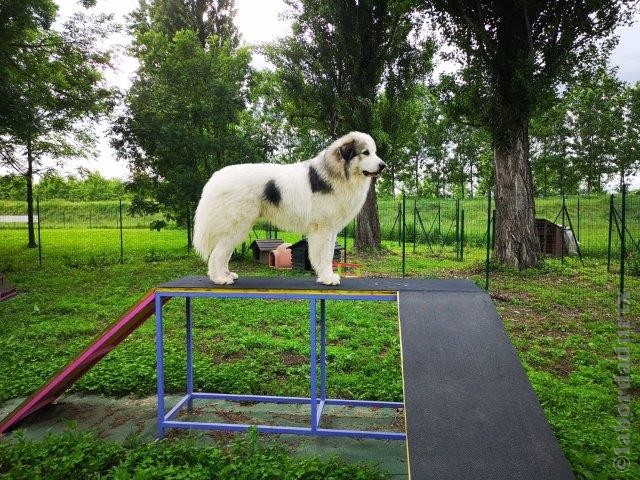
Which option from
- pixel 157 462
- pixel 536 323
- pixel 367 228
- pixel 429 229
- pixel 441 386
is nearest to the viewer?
pixel 441 386

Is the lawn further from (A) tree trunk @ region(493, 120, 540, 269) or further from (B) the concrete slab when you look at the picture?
(A) tree trunk @ region(493, 120, 540, 269)

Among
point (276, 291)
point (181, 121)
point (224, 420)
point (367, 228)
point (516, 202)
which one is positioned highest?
point (181, 121)

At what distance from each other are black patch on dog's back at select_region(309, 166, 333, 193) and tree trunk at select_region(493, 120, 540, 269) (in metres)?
8.28

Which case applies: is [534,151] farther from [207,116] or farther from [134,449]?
[134,449]

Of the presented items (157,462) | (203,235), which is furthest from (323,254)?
(157,462)

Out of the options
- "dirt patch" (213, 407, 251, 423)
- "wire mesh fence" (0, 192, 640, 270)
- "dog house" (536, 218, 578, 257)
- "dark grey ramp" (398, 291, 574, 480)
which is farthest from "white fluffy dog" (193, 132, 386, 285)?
"dog house" (536, 218, 578, 257)

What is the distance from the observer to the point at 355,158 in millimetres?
3824

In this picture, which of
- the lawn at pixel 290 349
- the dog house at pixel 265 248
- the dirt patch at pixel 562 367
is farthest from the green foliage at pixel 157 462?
the dog house at pixel 265 248

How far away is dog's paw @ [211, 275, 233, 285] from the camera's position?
166 inches

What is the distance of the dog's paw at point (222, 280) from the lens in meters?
4.21

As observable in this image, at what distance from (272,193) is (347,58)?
11.2 metres

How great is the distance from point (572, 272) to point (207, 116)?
401 inches

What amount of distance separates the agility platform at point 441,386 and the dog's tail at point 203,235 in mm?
318

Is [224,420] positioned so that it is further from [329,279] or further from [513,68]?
[513,68]
